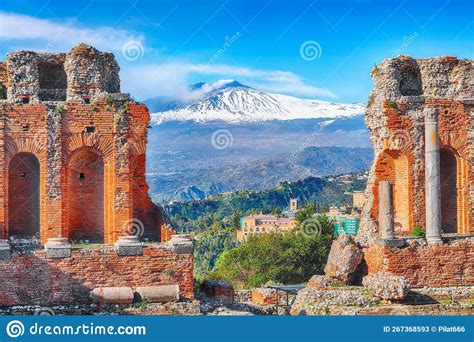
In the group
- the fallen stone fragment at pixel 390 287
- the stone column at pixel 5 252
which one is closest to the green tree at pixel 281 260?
the fallen stone fragment at pixel 390 287

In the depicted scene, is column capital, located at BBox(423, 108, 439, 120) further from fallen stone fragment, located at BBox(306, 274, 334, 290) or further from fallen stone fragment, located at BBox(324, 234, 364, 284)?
fallen stone fragment, located at BBox(306, 274, 334, 290)

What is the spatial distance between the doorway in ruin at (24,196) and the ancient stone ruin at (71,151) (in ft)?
0.11

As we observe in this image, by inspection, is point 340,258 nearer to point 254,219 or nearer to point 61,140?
point 61,140

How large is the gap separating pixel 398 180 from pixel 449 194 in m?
2.21

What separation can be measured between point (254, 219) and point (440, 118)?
11344 cm

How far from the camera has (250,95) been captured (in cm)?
19038

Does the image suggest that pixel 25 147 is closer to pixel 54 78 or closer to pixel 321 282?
pixel 54 78

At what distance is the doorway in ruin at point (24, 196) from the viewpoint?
28.4 metres

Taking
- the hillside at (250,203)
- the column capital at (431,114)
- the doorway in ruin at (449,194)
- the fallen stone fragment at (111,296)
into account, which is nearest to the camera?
the fallen stone fragment at (111,296)

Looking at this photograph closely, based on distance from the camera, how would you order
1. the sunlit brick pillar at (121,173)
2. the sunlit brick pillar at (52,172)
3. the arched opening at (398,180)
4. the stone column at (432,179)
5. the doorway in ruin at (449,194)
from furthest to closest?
the doorway in ruin at (449,194) → the arched opening at (398,180) → the stone column at (432,179) → the sunlit brick pillar at (121,173) → the sunlit brick pillar at (52,172)

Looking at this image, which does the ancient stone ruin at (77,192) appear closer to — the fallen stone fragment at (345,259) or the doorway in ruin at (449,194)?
the fallen stone fragment at (345,259)

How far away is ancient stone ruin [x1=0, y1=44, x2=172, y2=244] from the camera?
27.4 meters

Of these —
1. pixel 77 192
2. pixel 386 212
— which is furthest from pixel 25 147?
pixel 386 212

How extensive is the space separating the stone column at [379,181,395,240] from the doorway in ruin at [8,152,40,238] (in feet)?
39.0
